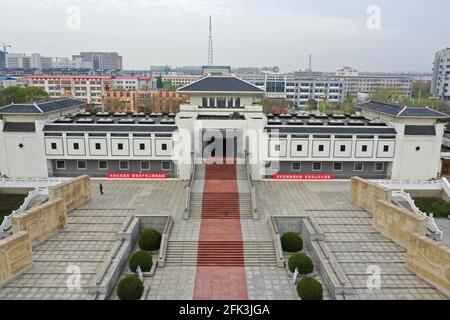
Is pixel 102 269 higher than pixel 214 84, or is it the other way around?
pixel 214 84

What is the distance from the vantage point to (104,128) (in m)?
34.1

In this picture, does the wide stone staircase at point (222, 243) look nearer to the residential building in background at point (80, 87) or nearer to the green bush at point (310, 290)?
the green bush at point (310, 290)

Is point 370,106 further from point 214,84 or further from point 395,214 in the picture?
point 395,214

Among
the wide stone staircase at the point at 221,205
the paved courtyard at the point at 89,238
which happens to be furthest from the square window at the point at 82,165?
the wide stone staircase at the point at 221,205

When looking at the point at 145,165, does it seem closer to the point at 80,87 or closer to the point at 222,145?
the point at 222,145

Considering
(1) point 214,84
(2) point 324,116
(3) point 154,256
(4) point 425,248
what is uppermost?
(1) point 214,84

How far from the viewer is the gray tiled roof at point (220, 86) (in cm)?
3741

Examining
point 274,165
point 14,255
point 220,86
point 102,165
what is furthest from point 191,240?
point 220,86

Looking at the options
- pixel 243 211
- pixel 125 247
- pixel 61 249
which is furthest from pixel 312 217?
Answer: pixel 61 249

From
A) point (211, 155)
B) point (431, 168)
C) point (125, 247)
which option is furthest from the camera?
point (211, 155)

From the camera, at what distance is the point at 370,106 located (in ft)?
136

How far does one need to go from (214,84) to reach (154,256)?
2140cm

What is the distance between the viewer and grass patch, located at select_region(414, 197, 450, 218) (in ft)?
102

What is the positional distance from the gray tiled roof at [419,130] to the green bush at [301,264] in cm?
2043
